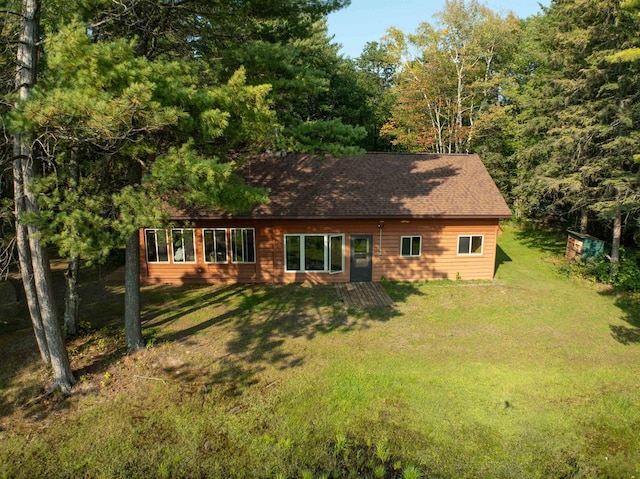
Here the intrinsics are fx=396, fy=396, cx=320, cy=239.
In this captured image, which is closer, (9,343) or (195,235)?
(9,343)

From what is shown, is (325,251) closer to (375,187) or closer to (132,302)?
(375,187)

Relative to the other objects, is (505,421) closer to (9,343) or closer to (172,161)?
(172,161)

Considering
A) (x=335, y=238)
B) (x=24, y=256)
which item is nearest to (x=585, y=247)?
(x=335, y=238)

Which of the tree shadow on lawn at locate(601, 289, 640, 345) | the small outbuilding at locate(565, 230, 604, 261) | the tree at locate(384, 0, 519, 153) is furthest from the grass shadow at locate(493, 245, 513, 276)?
the tree at locate(384, 0, 519, 153)

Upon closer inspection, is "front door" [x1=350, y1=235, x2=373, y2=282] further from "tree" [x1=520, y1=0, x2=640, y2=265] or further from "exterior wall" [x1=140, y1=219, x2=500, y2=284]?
"tree" [x1=520, y1=0, x2=640, y2=265]

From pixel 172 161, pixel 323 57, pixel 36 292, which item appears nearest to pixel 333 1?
pixel 172 161

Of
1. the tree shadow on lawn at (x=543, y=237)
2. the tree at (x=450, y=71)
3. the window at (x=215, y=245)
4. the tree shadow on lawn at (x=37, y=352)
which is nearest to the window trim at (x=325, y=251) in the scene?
the window at (x=215, y=245)

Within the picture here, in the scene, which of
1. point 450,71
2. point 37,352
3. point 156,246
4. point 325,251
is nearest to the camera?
point 37,352
